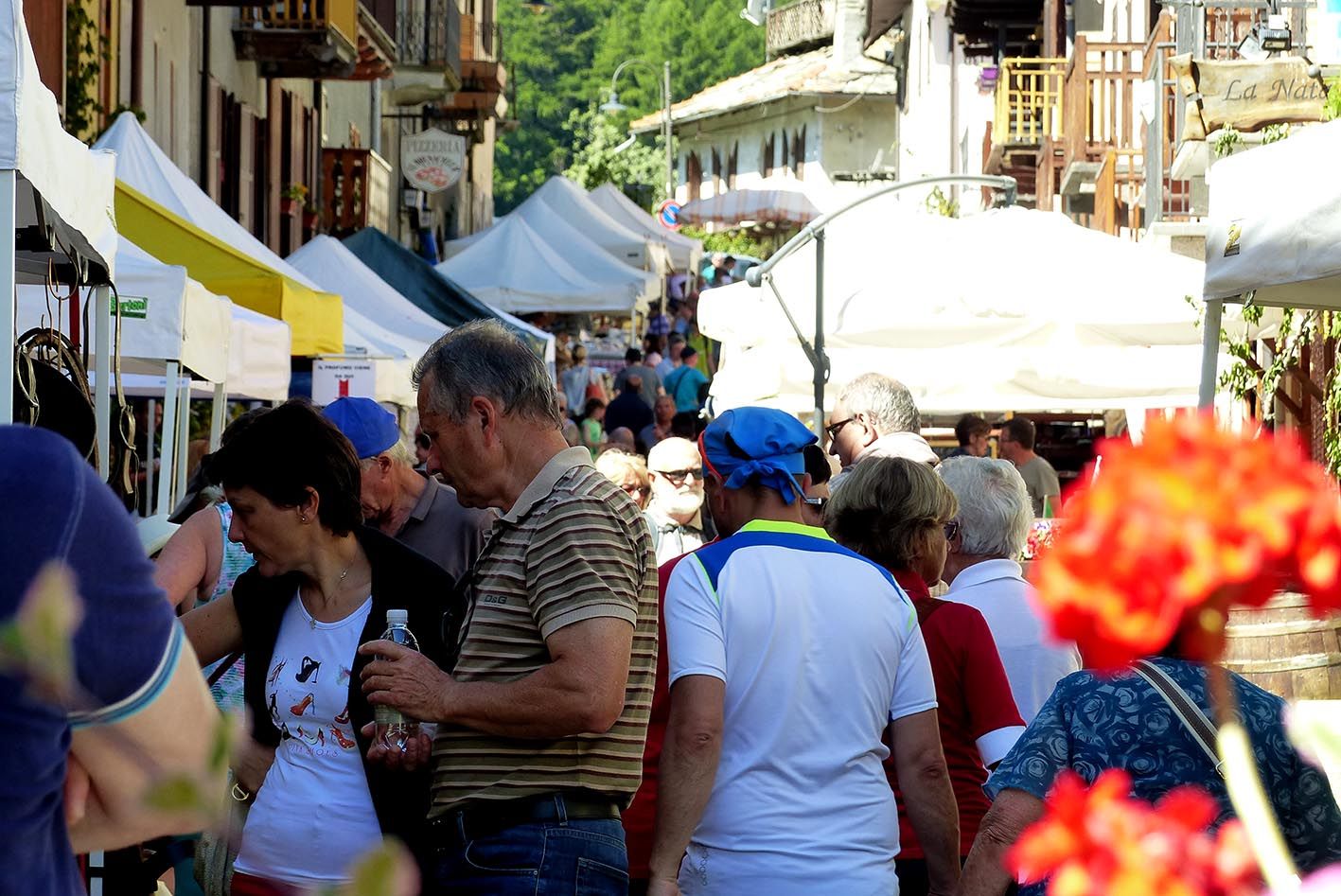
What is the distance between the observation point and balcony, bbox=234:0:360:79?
19.6 meters

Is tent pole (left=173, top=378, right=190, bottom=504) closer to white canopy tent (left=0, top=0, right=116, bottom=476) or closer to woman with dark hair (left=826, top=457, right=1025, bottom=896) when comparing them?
white canopy tent (left=0, top=0, right=116, bottom=476)

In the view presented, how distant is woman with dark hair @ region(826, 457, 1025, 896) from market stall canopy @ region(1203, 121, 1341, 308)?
3.89 ft

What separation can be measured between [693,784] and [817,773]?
0.84 feet

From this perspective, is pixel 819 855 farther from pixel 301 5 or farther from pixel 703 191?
pixel 703 191

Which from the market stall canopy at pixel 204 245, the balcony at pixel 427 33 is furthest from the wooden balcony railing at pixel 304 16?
the balcony at pixel 427 33

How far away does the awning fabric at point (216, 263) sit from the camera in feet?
29.2

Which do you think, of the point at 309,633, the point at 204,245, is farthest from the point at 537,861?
the point at 204,245

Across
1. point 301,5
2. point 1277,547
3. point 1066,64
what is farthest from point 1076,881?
point 1066,64

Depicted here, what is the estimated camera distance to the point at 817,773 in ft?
12.3

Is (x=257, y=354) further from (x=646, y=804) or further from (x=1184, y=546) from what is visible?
(x=1184, y=546)

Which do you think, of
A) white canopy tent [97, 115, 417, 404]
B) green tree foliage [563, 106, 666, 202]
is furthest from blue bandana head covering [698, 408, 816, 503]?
green tree foliage [563, 106, 666, 202]

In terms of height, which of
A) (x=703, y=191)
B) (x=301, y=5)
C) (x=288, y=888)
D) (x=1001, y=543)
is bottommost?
(x=288, y=888)

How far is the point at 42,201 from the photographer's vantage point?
508cm

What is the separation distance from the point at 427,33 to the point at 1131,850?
3087cm
